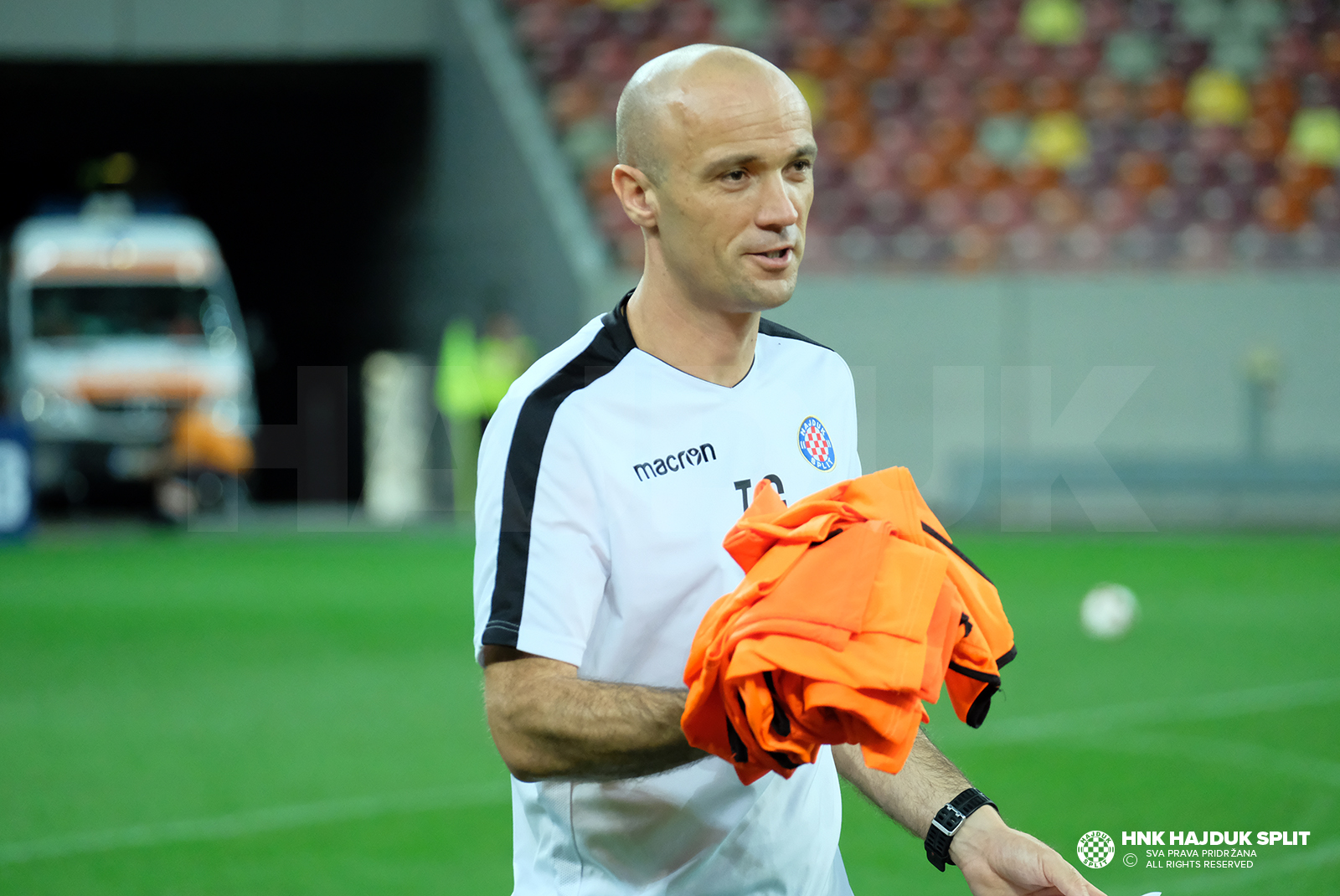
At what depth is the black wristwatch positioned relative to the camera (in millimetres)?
2529

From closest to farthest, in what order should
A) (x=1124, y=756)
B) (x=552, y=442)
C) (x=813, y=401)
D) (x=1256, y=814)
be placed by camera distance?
1. (x=552, y=442)
2. (x=813, y=401)
3. (x=1256, y=814)
4. (x=1124, y=756)

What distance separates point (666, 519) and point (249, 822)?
4.27 metres

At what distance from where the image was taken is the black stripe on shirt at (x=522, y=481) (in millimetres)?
2307

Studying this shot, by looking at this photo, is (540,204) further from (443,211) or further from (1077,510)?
(1077,510)

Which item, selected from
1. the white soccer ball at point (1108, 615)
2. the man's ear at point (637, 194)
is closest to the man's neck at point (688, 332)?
the man's ear at point (637, 194)

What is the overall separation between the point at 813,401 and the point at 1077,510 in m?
16.0

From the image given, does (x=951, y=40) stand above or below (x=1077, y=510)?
above

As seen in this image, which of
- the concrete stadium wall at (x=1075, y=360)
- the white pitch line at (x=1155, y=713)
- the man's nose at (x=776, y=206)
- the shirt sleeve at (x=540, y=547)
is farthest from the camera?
the concrete stadium wall at (x=1075, y=360)

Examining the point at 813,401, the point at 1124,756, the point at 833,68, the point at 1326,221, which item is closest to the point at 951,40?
the point at 833,68

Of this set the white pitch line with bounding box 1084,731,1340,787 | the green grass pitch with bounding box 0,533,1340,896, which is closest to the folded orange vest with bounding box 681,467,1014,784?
the green grass pitch with bounding box 0,533,1340,896

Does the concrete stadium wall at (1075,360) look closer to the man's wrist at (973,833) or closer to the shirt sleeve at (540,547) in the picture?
the man's wrist at (973,833)

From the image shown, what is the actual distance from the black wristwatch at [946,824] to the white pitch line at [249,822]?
13.4 feet

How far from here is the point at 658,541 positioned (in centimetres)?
244

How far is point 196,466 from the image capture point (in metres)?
17.8
